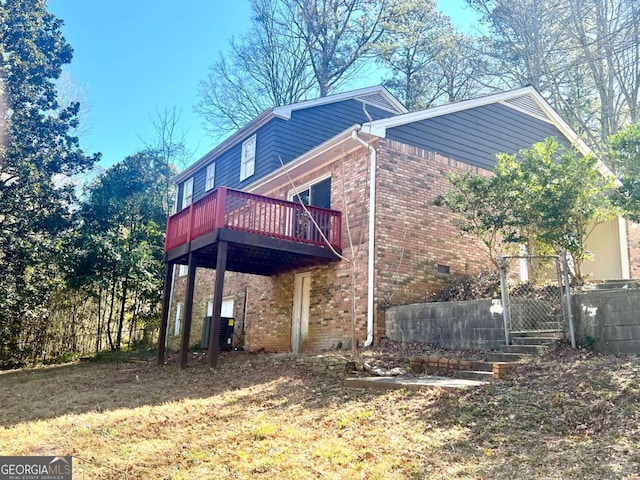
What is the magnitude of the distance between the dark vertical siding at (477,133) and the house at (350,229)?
0.10 ft

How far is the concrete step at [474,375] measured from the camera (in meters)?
6.98

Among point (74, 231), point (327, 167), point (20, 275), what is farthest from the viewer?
point (74, 231)

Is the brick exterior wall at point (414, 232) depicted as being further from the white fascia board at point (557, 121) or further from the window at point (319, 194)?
the white fascia board at point (557, 121)

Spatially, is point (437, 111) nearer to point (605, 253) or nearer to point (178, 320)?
point (605, 253)

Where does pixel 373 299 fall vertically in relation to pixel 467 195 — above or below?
below

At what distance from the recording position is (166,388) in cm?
851

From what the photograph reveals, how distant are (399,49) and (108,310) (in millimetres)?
18611

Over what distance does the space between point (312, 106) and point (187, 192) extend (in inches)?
299

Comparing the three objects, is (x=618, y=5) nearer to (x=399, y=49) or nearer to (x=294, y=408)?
A: (x=399, y=49)

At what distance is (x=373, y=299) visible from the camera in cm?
1082

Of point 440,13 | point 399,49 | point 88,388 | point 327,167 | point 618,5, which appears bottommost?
point 88,388

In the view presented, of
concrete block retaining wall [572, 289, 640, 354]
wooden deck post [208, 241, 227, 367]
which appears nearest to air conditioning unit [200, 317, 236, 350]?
wooden deck post [208, 241, 227, 367]

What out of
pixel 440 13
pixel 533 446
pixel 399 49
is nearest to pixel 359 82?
pixel 399 49

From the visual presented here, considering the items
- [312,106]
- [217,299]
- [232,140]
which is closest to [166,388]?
[217,299]
